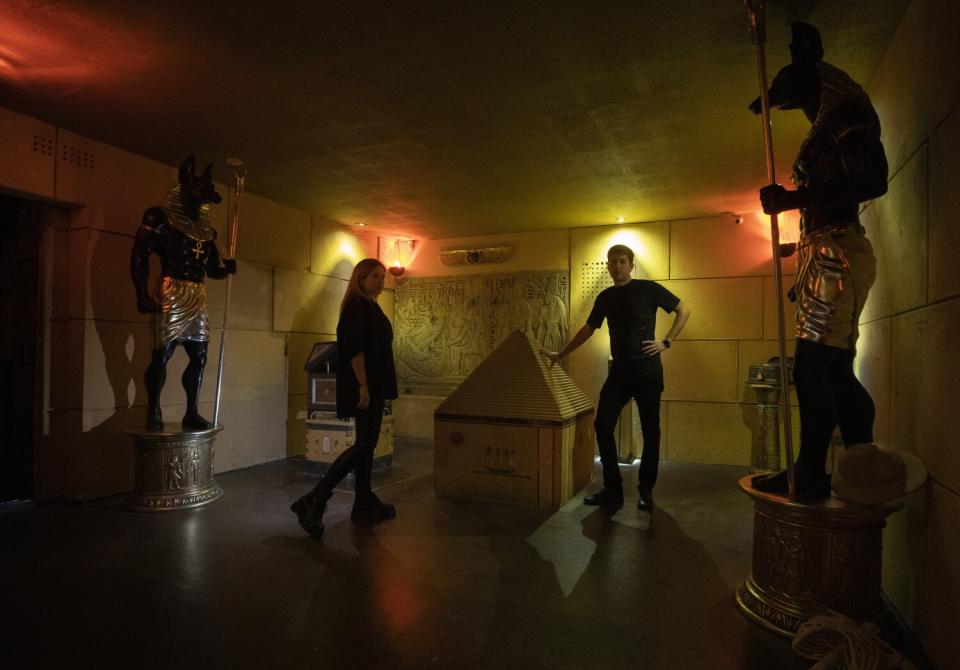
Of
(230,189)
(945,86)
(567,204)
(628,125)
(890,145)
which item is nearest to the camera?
(945,86)

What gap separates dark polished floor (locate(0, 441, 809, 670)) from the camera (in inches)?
74.4

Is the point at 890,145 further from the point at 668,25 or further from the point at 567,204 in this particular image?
the point at 567,204

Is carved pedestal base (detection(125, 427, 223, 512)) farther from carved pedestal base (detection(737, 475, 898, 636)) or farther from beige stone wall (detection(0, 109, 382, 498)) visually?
carved pedestal base (detection(737, 475, 898, 636))

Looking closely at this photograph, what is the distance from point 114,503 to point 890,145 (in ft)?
17.8

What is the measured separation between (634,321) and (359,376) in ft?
6.45

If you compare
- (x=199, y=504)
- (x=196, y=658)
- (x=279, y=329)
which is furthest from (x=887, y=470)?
(x=279, y=329)

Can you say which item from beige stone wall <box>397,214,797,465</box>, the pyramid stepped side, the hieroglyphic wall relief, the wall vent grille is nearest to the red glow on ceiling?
the wall vent grille

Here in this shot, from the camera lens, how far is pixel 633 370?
3.72 meters

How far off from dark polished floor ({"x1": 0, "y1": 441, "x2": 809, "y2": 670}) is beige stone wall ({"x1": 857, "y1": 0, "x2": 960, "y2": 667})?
1.98 feet

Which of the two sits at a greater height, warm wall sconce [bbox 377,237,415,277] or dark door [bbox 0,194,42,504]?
warm wall sconce [bbox 377,237,415,277]

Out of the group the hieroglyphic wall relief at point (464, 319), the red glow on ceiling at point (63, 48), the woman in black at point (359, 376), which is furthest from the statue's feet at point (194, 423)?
the hieroglyphic wall relief at point (464, 319)

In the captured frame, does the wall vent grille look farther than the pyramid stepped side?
Yes

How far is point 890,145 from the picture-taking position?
250 cm

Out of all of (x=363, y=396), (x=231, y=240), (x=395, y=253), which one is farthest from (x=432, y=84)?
(x=395, y=253)
